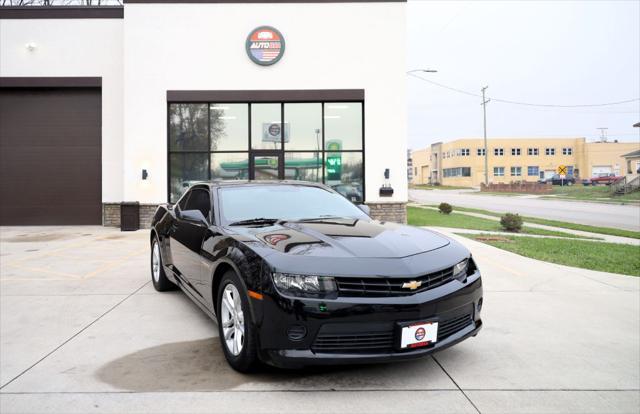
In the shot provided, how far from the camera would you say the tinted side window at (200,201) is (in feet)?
15.8

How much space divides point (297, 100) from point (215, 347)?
40.1ft

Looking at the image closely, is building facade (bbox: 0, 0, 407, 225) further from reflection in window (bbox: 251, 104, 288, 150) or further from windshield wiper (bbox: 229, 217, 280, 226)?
windshield wiper (bbox: 229, 217, 280, 226)

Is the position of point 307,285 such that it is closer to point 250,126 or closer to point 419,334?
point 419,334

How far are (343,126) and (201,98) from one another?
474 centimetres

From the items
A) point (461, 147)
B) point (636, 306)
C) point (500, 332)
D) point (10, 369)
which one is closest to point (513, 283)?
point (636, 306)

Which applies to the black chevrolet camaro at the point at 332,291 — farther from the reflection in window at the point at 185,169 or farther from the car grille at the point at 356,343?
the reflection in window at the point at 185,169

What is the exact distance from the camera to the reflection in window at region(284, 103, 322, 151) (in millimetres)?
15578

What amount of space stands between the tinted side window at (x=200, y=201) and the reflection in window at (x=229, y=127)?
10132 mm

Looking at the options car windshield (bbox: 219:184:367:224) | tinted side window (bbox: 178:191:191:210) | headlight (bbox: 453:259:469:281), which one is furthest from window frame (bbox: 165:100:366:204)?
headlight (bbox: 453:259:469:281)

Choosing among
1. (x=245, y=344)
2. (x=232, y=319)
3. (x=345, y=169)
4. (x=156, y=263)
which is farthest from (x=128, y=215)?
(x=245, y=344)

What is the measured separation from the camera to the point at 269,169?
15.5 meters

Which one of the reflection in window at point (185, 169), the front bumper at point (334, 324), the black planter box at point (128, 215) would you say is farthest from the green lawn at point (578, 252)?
the black planter box at point (128, 215)

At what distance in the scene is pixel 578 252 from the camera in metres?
9.85

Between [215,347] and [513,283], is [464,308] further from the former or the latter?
[513,283]
